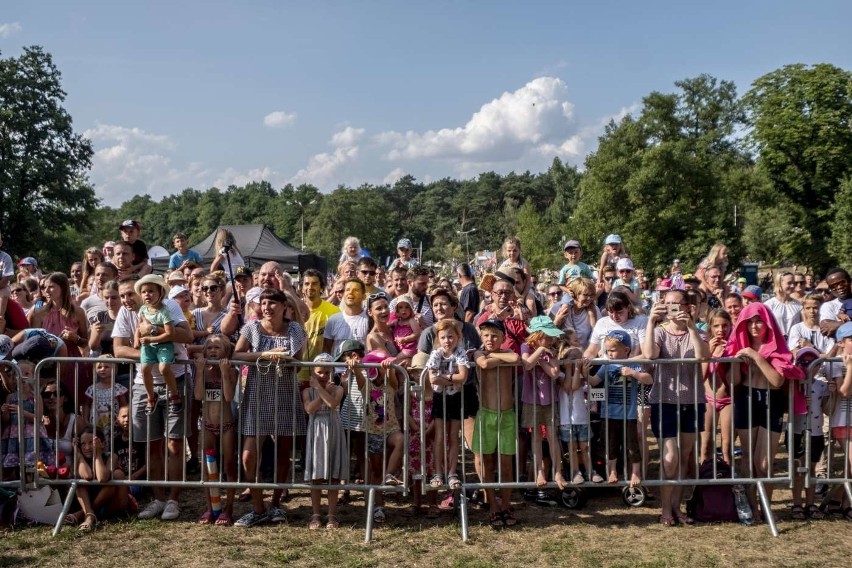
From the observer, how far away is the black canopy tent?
2520 centimetres

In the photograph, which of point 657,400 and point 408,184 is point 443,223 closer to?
point 408,184

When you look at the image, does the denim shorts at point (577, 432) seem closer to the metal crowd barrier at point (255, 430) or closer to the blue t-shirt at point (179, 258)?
the metal crowd barrier at point (255, 430)

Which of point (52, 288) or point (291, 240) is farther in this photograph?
point (291, 240)

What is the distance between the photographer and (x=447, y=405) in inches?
222

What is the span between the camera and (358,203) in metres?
94.4

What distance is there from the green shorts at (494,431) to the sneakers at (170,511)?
8.11 feet

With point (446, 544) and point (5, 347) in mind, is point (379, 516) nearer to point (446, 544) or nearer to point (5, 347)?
point (446, 544)

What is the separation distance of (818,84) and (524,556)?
140ft

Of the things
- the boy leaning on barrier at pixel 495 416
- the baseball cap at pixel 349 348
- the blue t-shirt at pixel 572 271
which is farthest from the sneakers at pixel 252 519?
the blue t-shirt at pixel 572 271

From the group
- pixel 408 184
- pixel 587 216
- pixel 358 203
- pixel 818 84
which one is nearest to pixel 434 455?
pixel 818 84

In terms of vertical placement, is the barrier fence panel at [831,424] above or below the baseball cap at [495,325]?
below

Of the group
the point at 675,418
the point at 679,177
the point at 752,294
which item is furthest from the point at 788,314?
the point at 679,177

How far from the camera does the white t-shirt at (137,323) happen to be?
5504 millimetres

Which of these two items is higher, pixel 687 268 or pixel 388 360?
pixel 687 268
